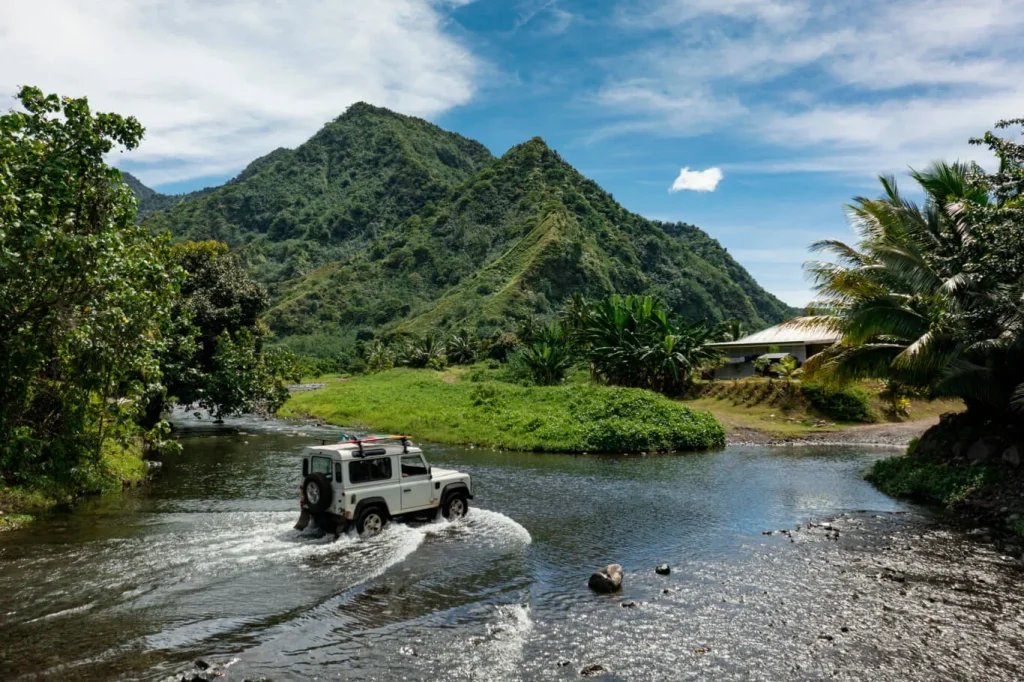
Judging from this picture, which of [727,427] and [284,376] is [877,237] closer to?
[727,427]

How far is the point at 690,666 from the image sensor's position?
10.7 metres

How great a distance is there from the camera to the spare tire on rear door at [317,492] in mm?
17188

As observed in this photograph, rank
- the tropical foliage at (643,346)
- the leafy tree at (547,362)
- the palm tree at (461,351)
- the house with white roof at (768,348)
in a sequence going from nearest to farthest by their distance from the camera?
the tropical foliage at (643,346)
the leafy tree at (547,362)
the house with white roof at (768,348)
the palm tree at (461,351)

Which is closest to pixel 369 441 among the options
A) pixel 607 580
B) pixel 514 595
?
pixel 514 595

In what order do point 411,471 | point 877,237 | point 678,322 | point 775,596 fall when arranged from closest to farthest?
point 775,596, point 411,471, point 877,237, point 678,322

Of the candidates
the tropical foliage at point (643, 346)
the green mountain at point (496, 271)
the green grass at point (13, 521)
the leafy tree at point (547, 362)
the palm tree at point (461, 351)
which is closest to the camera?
the green grass at point (13, 521)

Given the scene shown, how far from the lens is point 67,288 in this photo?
1812cm

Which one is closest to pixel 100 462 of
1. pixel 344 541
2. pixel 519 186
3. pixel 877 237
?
pixel 344 541

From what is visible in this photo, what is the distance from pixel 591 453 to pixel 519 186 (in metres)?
166

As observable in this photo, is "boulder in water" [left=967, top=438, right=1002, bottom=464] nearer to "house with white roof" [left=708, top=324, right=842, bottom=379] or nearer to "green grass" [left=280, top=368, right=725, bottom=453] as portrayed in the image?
"green grass" [left=280, top=368, right=725, bottom=453]

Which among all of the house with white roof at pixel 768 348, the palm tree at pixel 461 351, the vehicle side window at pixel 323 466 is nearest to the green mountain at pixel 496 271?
the palm tree at pixel 461 351

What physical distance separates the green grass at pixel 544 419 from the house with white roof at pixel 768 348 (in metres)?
20.2

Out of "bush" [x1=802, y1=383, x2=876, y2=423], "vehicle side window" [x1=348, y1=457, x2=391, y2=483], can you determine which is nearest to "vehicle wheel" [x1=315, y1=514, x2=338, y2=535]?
"vehicle side window" [x1=348, y1=457, x2=391, y2=483]

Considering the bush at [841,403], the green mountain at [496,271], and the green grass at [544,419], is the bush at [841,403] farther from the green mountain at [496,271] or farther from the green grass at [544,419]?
the green mountain at [496,271]
